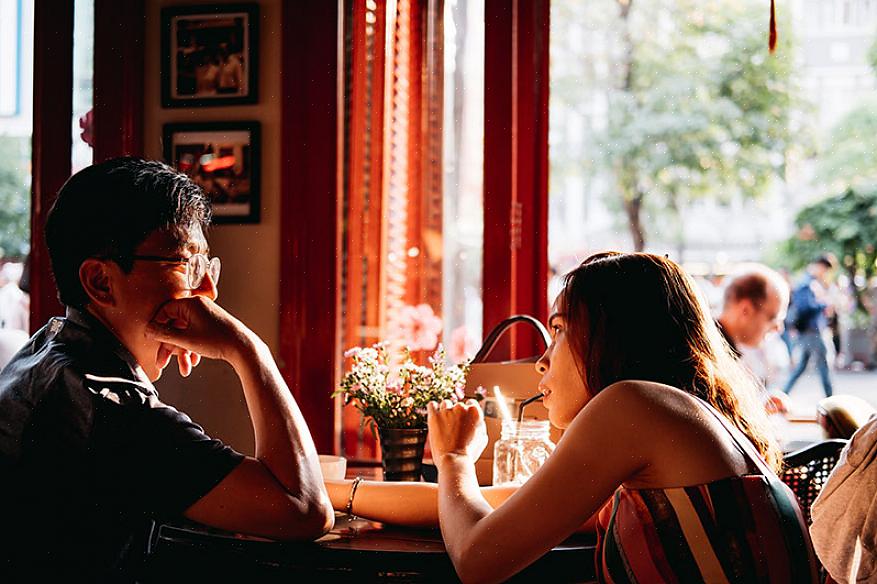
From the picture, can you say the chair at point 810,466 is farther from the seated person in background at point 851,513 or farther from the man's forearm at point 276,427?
the man's forearm at point 276,427

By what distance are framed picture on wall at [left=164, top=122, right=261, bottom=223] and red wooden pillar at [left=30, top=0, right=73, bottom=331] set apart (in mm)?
456

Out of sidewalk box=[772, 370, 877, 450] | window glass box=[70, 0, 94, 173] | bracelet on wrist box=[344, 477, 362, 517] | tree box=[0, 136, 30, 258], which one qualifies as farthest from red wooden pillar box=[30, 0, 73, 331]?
sidewalk box=[772, 370, 877, 450]

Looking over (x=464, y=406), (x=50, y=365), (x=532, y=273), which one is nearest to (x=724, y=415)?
(x=464, y=406)

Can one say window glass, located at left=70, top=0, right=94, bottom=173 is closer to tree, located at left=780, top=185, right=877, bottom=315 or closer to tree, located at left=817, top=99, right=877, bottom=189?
tree, located at left=817, top=99, right=877, bottom=189

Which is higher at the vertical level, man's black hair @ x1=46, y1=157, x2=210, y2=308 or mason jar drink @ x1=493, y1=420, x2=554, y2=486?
man's black hair @ x1=46, y1=157, x2=210, y2=308

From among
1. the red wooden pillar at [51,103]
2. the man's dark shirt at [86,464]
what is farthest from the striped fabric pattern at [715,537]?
the red wooden pillar at [51,103]

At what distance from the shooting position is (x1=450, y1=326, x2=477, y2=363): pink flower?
3.18m

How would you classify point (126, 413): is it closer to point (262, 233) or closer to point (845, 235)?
point (262, 233)

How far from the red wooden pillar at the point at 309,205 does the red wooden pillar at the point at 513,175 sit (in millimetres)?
517

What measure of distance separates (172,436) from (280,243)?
1792mm

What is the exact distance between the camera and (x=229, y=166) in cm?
305

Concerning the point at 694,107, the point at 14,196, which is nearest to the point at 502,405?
the point at 14,196

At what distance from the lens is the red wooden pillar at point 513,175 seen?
10.3 feet

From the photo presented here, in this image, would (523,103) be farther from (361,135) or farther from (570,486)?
(570,486)
